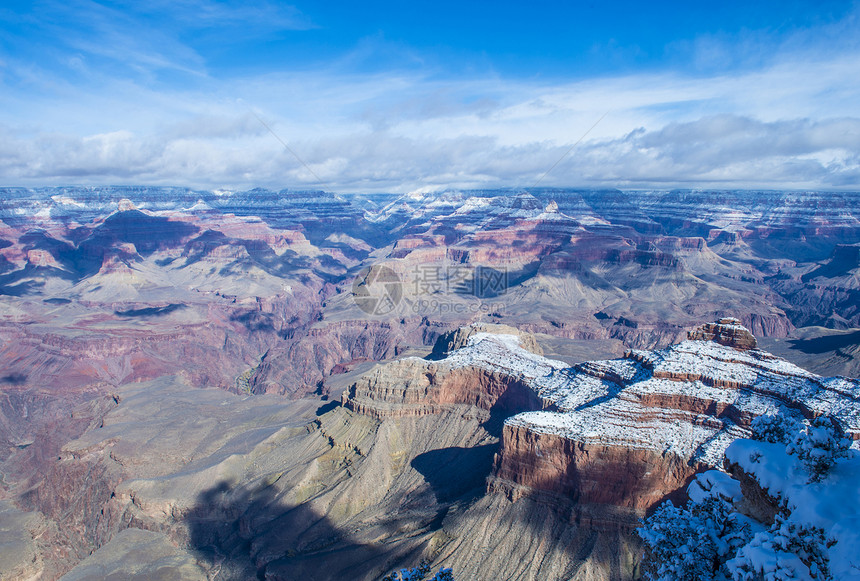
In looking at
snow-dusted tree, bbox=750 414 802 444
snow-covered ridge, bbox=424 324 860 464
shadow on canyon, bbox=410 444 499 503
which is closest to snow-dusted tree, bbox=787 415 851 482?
snow-dusted tree, bbox=750 414 802 444

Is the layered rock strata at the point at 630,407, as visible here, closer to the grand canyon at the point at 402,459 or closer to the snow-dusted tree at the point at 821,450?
the grand canyon at the point at 402,459

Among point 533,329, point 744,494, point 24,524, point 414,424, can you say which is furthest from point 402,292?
point 744,494

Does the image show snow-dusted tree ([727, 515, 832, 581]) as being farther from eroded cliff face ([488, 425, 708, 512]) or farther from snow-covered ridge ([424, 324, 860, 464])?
snow-covered ridge ([424, 324, 860, 464])

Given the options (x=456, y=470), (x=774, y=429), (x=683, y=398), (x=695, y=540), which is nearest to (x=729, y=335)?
(x=683, y=398)

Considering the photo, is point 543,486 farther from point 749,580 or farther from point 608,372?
point 749,580

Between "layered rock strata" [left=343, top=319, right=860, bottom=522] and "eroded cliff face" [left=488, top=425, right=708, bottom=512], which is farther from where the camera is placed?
"layered rock strata" [left=343, top=319, right=860, bottom=522]

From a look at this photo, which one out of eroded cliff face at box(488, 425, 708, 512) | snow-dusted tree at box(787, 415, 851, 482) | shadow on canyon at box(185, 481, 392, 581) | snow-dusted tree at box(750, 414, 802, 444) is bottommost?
shadow on canyon at box(185, 481, 392, 581)
